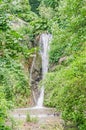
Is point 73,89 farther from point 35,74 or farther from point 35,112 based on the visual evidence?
point 35,74

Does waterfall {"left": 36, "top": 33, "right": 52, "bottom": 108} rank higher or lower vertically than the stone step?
higher

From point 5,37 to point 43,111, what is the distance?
11.5 meters

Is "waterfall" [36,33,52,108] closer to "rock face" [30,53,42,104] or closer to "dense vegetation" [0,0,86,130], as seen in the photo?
"rock face" [30,53,42,104]

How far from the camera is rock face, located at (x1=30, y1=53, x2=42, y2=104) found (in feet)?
55.0

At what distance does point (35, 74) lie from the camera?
682 inches

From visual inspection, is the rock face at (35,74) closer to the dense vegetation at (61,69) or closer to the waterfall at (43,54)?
the waterfall at (43,54)

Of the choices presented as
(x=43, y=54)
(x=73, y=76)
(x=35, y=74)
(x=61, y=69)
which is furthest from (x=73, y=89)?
(x=43, y=54)

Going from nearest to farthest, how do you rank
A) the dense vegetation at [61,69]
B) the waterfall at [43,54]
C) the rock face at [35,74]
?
the dense vegetation at [61,69] → the waterfall at [43,54] → the rock face at [35,74]

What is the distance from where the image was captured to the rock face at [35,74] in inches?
660

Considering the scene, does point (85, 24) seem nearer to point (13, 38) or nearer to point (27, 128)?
point (27, 128)

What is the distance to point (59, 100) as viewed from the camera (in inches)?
317

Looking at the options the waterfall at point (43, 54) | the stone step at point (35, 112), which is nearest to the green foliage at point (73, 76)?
the stone step at point (35, 112)

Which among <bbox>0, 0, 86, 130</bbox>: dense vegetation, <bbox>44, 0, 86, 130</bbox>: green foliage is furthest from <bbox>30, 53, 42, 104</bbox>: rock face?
<bbox>44, 0, 86, 130</bbox>: green foliage

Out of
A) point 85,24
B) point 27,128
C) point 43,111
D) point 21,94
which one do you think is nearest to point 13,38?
point 85,24
